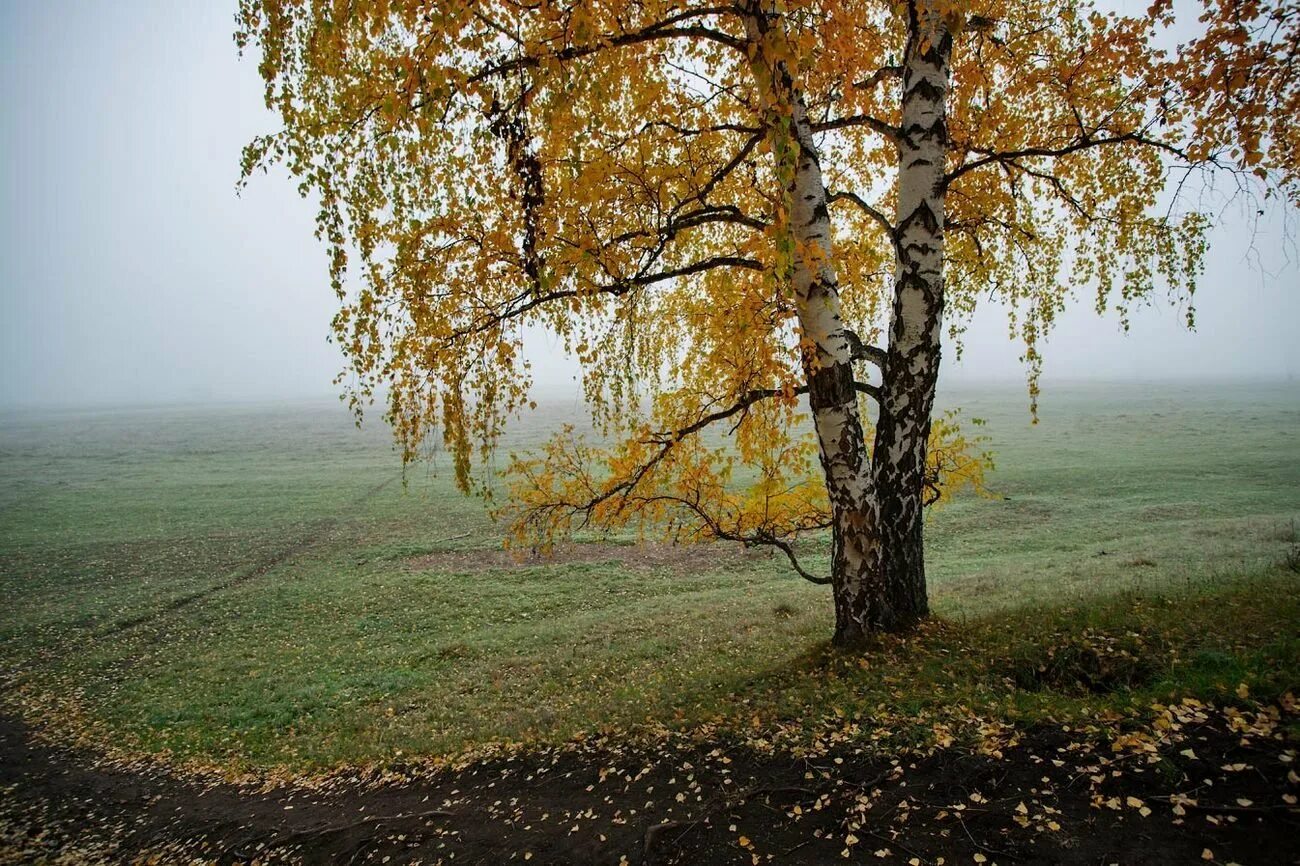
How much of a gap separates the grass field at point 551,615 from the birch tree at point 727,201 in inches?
87.4

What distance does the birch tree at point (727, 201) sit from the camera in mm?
5961

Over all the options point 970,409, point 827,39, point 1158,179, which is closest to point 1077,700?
point 827,39

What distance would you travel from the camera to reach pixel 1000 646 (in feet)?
25.9

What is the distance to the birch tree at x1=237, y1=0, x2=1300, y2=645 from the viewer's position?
596 cm

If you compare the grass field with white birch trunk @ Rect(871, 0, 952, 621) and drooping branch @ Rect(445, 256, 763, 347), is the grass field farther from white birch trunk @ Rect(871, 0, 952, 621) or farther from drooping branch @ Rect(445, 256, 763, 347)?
drooping branch @ Rect(445, 256, 763, 347)

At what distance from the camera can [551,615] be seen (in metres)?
20.7

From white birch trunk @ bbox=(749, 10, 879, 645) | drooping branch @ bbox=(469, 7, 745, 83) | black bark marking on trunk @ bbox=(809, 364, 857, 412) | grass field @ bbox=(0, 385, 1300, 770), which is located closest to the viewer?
drooping branch @ bbox=(469, 7, 745, 83)

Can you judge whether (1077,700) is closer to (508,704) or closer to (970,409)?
(508,704)

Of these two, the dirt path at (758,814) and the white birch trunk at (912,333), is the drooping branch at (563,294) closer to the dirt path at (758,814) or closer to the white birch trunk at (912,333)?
A: the white birch trunk at (912,333)

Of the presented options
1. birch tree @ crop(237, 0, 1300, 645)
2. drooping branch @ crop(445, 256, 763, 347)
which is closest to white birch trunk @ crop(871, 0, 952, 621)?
birch tree @ crop(237, 0, 1300, 645)

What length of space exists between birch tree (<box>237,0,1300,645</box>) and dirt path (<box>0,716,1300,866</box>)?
11.0ft

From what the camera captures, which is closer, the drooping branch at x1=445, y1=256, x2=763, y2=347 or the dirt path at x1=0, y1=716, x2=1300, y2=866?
the dirt path at x1=0, y1=716, x2=1300, y2=866

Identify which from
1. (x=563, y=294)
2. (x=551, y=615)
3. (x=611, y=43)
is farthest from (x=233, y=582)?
(x=611, y=43)

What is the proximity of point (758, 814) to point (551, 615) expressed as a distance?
1578 cm
